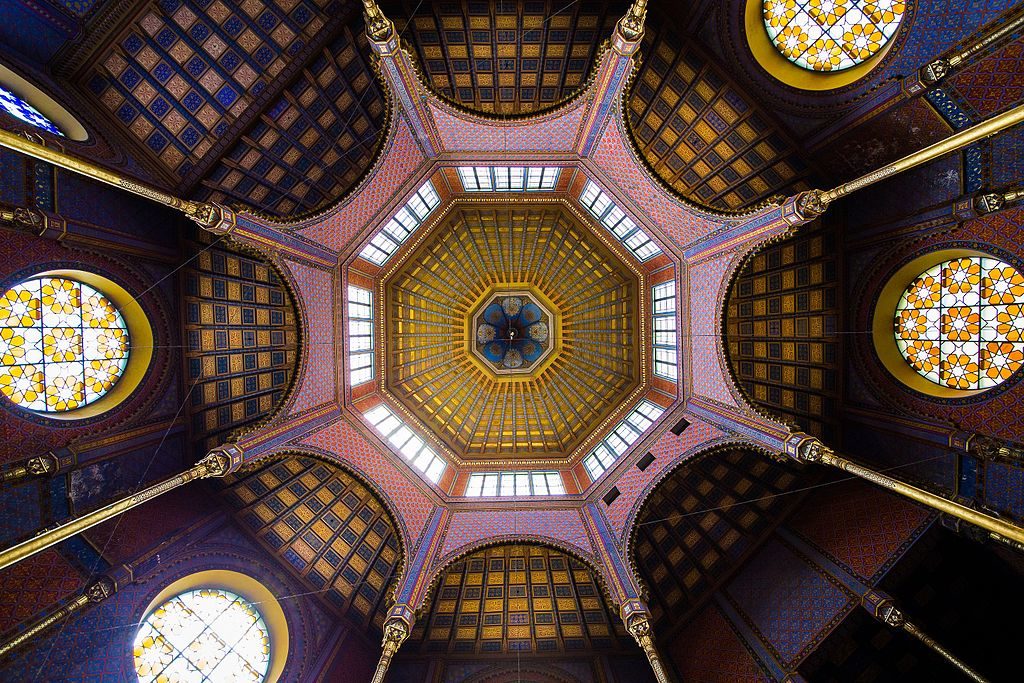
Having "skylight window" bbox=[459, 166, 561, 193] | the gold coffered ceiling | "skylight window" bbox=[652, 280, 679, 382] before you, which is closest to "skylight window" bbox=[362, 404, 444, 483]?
the gold coffered ceiling

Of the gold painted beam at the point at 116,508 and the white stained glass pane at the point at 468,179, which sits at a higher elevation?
the white stained glass pane at the point at 468,179

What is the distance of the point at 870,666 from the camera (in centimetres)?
1727

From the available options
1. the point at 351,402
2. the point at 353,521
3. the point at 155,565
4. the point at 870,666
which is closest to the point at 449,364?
the point at 351,402

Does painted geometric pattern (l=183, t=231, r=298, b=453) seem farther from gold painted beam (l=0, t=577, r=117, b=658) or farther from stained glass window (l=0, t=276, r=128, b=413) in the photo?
gold painted beam (l=0, t=577, r=117, b=658)

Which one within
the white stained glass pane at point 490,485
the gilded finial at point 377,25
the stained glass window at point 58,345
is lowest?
the white stained glass pane at point 490,485

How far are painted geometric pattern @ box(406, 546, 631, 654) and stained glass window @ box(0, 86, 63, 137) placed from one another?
69.6ft

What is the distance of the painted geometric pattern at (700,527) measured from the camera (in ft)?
A: 65.2

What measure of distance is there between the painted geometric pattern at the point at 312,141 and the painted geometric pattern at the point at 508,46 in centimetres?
231

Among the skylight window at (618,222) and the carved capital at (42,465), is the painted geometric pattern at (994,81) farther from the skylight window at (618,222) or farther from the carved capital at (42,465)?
the carved capital at (42,465)

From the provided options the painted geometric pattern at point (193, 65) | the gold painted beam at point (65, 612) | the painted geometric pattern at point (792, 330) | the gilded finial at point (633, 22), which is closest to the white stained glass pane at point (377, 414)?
the gold painted beam at point (65, 612)

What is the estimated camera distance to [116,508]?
37.3 feet

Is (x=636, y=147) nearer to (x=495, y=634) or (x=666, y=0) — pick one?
(x=666, y=0)

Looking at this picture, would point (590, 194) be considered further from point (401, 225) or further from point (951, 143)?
point (951, 143)

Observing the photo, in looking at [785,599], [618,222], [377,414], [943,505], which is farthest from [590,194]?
[785,599]
